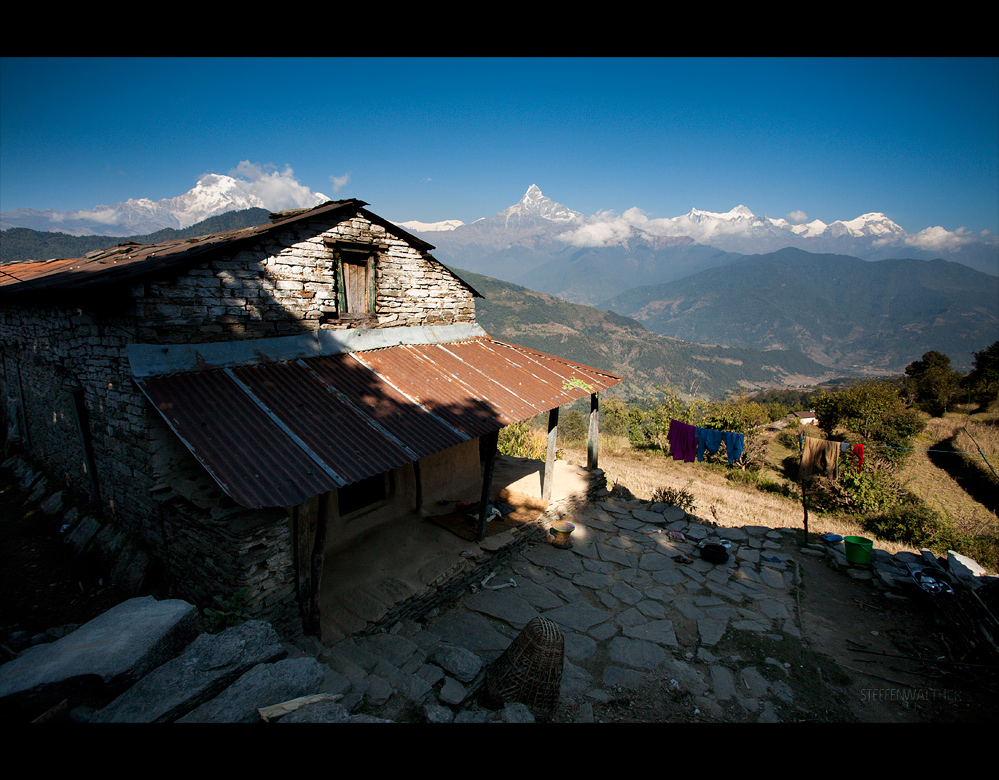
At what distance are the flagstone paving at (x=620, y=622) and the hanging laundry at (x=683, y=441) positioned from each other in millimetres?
7834

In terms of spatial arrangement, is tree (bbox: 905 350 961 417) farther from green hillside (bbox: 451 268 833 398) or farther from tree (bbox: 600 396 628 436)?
green hillside (bbox: 451 268 833 398)

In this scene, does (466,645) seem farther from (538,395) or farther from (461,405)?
(538,395)

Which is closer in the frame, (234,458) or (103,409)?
(234,458)

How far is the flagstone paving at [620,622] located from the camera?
16.6 ft

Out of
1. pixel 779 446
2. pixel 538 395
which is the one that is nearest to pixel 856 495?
pixel 779 446

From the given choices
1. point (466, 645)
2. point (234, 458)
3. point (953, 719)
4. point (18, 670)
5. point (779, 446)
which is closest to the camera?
point (18, 670)

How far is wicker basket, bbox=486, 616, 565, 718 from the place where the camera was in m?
4.56

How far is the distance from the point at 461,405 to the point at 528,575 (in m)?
3.43

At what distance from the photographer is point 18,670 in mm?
2934

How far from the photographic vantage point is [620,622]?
695 cm

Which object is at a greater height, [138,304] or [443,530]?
[138,304]

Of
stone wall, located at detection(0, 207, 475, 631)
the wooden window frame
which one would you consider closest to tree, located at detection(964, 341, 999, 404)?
the wooden window frame

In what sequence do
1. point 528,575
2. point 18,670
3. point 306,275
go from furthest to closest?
point 528,575 < point 306,275 < point 18,670
